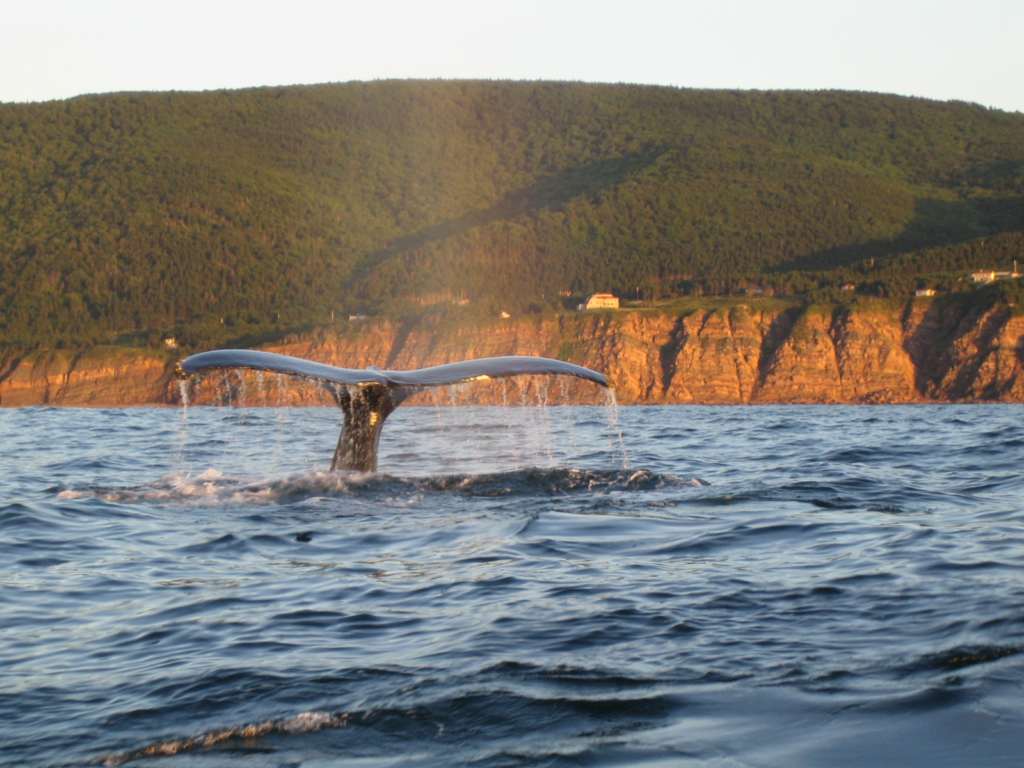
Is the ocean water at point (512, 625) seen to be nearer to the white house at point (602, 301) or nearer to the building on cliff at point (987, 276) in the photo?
the building on cliff at point (987, 276)

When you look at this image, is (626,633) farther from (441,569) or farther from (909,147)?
(909,147)

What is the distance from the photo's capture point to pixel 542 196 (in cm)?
16750

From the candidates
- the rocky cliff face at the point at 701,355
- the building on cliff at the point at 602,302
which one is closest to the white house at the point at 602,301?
the building on cliff at the point at 602,302

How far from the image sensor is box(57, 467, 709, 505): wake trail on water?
11531 mm

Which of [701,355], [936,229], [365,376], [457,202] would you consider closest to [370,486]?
[365,376]

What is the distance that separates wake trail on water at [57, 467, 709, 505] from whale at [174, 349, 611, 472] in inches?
17.3

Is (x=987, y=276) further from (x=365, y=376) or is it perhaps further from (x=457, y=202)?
(x=457, y=202)

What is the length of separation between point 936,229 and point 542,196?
61154mm

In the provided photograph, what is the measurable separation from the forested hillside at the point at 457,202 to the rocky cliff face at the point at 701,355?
13089 mm

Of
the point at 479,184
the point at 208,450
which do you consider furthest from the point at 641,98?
the point at 208,450

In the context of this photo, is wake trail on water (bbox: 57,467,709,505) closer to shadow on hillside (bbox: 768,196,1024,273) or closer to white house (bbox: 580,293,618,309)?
white house (bbox: 580,293,618,309)

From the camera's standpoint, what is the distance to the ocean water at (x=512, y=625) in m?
4.02

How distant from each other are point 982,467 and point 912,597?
31.8 feet

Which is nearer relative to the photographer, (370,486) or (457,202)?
(370,486)
